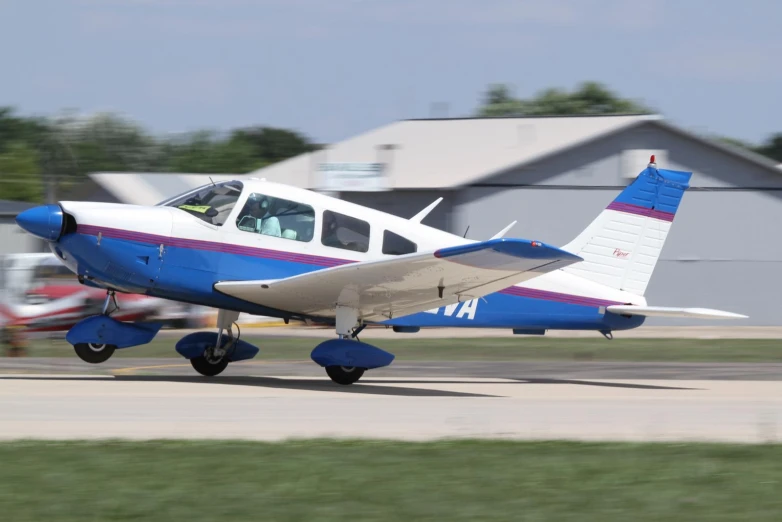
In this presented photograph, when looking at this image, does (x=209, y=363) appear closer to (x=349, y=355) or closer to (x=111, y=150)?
(x=349, y=355)

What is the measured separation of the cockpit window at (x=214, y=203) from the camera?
12.4m

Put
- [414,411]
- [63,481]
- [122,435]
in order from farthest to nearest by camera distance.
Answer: [414,411]
[122,435]
[63,481]

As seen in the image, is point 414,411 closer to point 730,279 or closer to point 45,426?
point 45,426

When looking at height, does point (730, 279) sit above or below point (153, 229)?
below

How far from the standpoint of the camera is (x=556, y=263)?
10922 millimetres

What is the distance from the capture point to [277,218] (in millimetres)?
12555

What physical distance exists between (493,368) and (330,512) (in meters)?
10.5

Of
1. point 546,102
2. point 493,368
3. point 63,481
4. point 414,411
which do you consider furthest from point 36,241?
point 546,102

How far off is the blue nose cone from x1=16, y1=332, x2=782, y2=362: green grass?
633 cm

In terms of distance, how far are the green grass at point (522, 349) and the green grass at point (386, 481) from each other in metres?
10.0

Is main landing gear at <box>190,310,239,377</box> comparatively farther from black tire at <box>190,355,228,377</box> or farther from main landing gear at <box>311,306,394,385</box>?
main landing gear at <box>311,306,394,385</box>

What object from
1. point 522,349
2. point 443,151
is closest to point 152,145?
point 443,151

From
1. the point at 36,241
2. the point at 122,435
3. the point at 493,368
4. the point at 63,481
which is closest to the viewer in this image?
the point at 63,481

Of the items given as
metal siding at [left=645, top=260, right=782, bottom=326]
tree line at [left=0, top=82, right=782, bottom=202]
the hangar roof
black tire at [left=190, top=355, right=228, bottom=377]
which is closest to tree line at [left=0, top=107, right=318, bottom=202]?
tree line at [left=0, top=82, right=782, bottom=202]
